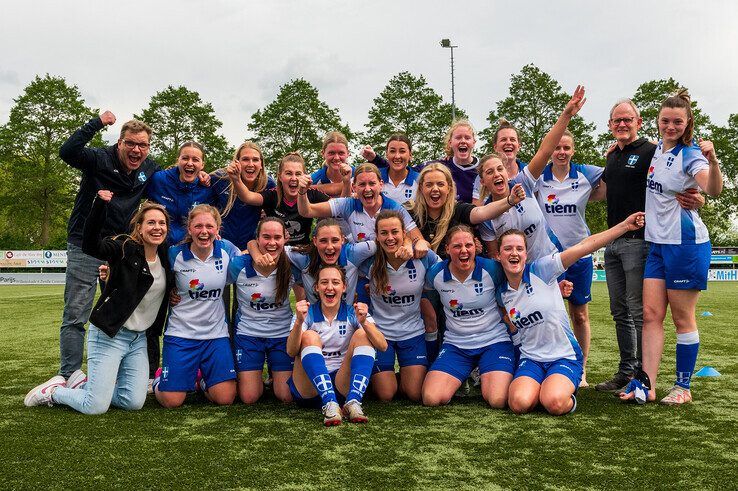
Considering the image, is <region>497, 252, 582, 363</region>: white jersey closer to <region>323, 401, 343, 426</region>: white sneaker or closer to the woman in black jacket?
<region>323, 401, 343, 426</region>: white sneaker

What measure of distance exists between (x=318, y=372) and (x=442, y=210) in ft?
5.66

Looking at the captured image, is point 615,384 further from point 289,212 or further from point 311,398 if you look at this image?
point 289,212

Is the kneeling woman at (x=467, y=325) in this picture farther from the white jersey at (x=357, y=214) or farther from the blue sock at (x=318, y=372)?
the blue sock at (x=318, y=372)

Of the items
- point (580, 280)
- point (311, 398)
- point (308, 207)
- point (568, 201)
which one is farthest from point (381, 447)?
point (568, 201)

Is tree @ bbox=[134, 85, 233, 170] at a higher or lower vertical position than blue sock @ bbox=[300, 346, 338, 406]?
higher

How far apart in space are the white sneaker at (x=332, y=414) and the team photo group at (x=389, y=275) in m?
0.03

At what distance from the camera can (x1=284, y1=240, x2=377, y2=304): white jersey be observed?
4809 mm

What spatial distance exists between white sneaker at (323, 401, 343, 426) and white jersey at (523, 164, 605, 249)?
2.63 m

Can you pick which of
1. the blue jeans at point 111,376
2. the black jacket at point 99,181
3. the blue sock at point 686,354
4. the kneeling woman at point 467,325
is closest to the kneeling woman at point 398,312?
the kneeling woman at point 467,325

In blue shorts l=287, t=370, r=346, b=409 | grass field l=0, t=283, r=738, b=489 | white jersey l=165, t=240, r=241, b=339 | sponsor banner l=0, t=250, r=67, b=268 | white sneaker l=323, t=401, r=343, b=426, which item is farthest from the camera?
sponsor banner l=0, t=250, r=67, b=268

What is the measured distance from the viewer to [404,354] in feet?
16.4

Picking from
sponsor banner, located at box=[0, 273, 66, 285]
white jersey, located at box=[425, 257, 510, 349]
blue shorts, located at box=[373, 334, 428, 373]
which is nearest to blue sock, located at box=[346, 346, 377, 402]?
blue shorts, located at box=[373, 334, 428, 373]

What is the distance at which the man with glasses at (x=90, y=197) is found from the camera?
5.00 metres

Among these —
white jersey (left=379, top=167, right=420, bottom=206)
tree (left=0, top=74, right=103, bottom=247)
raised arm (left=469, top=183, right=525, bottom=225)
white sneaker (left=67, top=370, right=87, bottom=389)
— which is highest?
tree (left=0, top=74, right=103, bottom=247)
